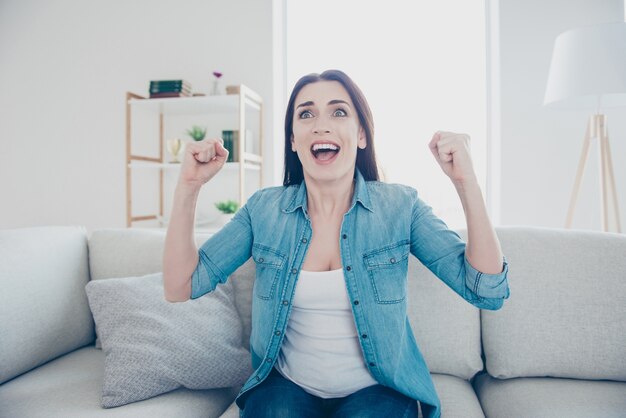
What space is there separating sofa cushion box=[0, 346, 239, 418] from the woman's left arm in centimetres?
Answer: 81

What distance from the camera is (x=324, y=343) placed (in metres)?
0.98

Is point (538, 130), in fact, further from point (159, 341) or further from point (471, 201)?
point (159, 341)

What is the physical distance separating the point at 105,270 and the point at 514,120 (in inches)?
95.8

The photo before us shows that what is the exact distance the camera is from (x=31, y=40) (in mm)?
3303

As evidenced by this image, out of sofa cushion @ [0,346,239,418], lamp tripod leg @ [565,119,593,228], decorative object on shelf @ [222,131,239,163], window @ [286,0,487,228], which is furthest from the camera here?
window @ [286,0,487,228]

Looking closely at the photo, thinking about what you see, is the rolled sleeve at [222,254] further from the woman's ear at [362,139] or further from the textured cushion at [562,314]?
the textured cushion at [562,314]

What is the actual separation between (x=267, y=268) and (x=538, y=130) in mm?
2218

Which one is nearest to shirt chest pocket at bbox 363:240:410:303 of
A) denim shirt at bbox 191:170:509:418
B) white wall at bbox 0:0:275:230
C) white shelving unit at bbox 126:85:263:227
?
denim shirt at bbox 191:170:509:418

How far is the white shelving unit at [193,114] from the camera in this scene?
253cm

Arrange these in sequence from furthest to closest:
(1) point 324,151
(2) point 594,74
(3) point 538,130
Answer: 1. (3) point 538,130
2. (2) point 594,74
3. (1) point 324,151

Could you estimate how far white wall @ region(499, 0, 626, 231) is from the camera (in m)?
2.46

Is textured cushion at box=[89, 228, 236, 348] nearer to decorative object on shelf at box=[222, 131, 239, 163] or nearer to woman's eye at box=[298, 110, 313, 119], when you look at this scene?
woman's eye at box=[298, 110, 313, 119]

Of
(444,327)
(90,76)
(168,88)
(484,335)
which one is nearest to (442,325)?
(444,327)

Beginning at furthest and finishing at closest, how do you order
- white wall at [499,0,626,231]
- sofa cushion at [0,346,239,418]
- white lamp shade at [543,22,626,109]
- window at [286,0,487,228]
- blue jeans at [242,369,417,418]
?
window at [286,0,487,228] → white wall at [499,0,626,231] → white lamp shade at [543,22,626,109] → sofa cushion at [0,346,239,418] → blue jeans at [242,369,417,418]
